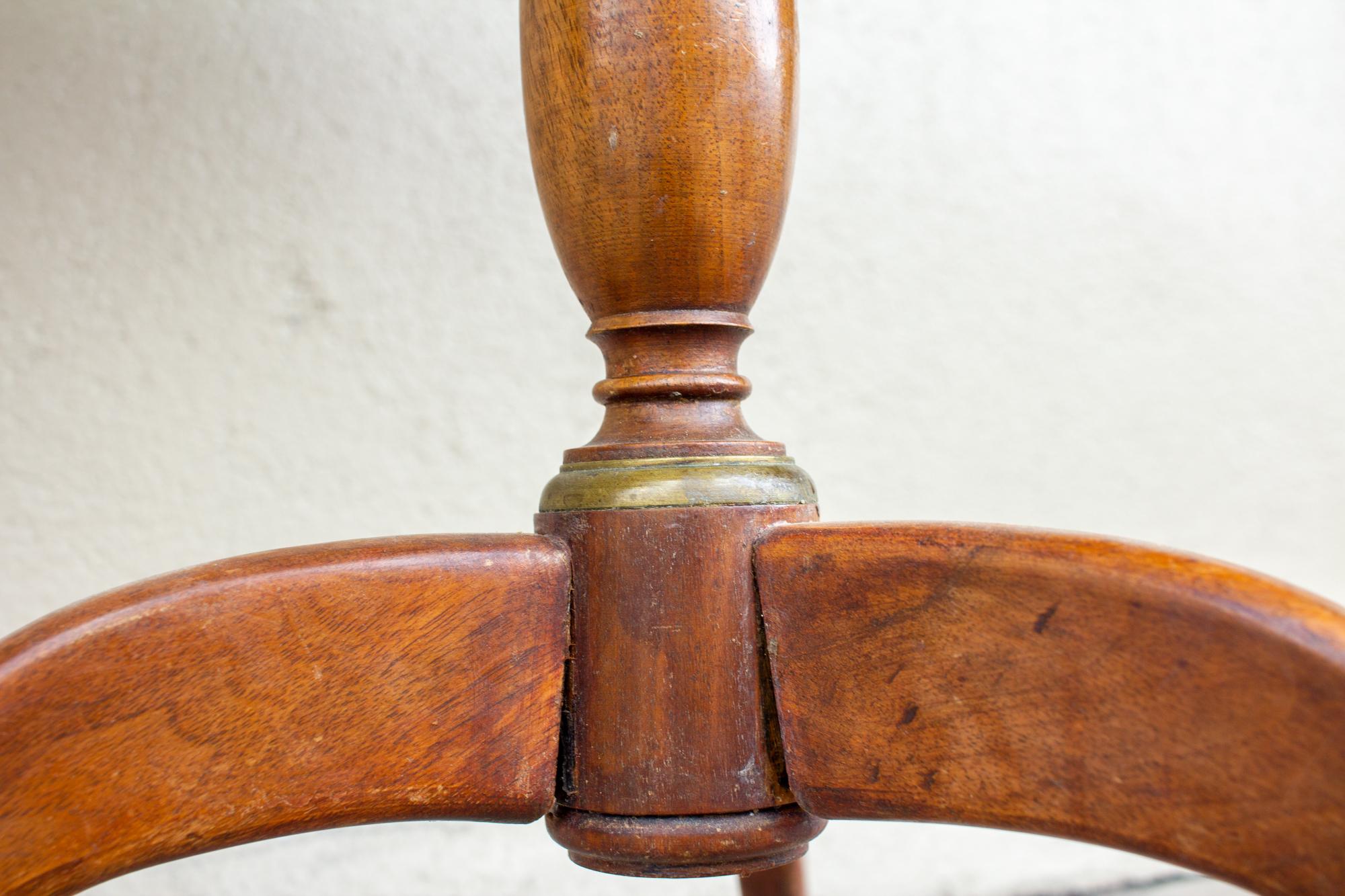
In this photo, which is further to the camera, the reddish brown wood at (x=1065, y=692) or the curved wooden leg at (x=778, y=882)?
the curved wooden leg at (x=778, y=882)

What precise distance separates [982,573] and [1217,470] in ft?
2.70

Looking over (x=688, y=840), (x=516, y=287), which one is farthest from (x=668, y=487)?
(x=516, y=287)

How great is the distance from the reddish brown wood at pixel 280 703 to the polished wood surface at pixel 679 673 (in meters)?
0.02

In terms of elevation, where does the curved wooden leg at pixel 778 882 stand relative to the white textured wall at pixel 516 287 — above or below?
below

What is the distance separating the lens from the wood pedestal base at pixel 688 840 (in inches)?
15.2

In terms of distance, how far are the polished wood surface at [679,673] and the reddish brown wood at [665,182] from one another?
3 cm

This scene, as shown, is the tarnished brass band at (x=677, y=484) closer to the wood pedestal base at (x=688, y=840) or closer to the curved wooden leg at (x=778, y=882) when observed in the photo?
the wood pedestal base at (x=688, y=840)

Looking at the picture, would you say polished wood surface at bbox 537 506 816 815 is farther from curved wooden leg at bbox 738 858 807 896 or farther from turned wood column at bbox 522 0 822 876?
curved wooden leg at bbox 738 858 807 896

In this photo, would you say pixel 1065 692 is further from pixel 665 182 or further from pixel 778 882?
pixel 778 882

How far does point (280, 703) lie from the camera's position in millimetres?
360

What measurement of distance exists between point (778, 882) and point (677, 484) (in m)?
0.37

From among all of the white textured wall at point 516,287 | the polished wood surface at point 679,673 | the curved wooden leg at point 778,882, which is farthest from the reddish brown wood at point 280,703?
the white textured wall at point 516,287

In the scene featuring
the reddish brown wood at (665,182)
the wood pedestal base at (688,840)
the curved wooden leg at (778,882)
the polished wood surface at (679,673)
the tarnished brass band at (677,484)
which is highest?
the reddish brown wood at (665,182)

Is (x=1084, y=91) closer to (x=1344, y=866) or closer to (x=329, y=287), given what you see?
(x=329, y=287)
